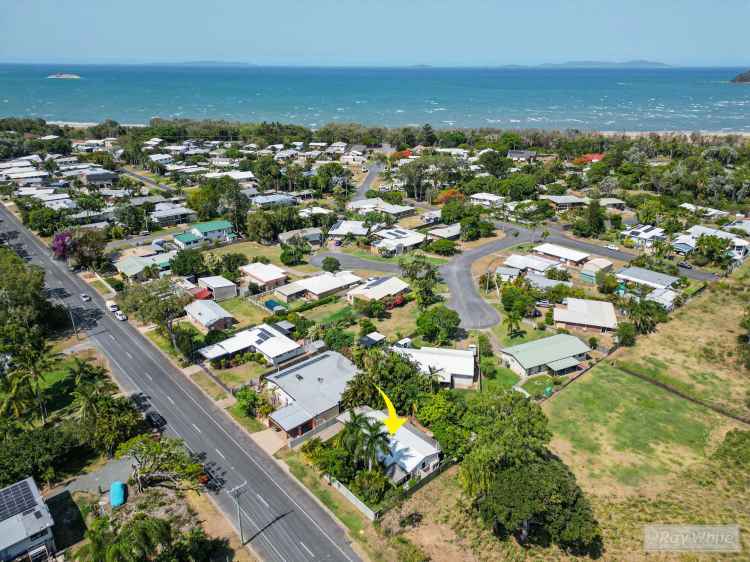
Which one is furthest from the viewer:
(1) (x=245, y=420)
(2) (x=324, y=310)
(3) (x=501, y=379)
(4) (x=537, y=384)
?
(2) (x=324, y=310)

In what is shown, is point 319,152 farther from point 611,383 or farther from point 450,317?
point 611,383

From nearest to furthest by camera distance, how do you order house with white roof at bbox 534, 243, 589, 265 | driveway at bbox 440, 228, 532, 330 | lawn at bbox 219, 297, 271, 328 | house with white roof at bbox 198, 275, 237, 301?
1. lawn at bbox 219, 297, 271, 328
2. driveway at bbox 440, 228, 532, 330
3. house with white roof at bbox 198, 275, 237, 301
4. house with white roof at bbox 534, 243, 589, 265

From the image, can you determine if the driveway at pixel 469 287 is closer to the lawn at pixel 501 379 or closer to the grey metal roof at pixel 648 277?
the lawn at pixel 501 379

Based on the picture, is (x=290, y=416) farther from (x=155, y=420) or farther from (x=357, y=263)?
(x=357, y=263)

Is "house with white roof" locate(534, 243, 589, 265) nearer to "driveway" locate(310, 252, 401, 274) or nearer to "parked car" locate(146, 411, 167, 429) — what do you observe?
"driveway" locate(310, 252, 401, 274)

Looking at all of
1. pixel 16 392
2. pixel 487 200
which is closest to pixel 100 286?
pixel 16 392

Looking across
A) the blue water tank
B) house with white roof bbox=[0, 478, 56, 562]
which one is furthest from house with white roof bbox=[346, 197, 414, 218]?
house with white roof bbox=[0, 478, 56, 562]

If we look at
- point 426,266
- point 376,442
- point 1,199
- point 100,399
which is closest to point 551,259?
point 426,266

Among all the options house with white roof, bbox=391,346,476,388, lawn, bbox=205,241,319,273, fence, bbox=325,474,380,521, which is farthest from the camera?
lawn, bbox=205,241,319,273
